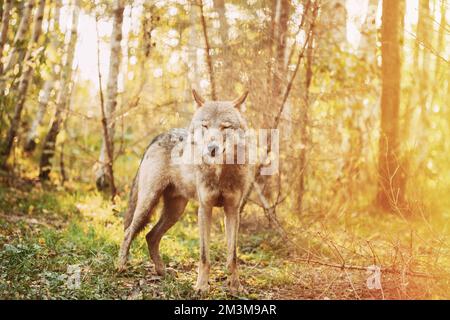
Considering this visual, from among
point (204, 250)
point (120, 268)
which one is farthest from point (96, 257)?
point (204, 250)

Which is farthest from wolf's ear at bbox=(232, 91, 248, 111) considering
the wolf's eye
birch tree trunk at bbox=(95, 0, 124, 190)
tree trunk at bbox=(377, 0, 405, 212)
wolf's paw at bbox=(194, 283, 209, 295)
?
tree trunk at bbox=(377, 0, 405, 212)

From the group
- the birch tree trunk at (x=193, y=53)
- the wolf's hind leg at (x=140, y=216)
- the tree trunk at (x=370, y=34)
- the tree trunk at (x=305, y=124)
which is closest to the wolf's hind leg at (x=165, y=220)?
the wolf's hind leg at (x=140, y=216)

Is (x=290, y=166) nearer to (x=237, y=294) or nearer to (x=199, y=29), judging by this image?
(x=199, y=29)

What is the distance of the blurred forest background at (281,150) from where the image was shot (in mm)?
5402

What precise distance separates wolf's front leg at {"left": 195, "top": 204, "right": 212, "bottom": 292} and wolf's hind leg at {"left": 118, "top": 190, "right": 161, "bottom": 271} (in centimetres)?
80

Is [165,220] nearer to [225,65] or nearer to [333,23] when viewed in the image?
[225,65]

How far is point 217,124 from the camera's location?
16.2 feet

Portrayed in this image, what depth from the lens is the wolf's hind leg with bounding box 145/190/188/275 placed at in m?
6.06

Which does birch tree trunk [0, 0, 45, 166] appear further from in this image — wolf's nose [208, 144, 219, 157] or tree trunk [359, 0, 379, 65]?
tree trunk [359, 0, 379, 65]

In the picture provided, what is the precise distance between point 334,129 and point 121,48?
4303 mm

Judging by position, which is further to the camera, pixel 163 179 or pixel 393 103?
pixel 393 103

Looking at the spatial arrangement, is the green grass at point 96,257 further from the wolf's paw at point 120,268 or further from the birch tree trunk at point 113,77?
the birch tree trunk at point 113,77

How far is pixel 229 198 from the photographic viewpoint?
5.20 m
